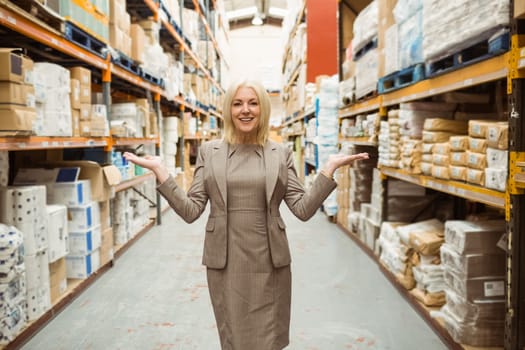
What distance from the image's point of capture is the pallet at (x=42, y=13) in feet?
9.32

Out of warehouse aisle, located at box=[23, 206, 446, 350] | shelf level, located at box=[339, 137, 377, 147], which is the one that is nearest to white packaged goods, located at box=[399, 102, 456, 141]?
shelf level, located at box=[339, 137, 377, 147]

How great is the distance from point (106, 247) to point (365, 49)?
3.70 metres

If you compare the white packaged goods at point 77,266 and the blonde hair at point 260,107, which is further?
the white packaged goods at point 77,266

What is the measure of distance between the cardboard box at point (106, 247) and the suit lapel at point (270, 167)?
2.80 meters

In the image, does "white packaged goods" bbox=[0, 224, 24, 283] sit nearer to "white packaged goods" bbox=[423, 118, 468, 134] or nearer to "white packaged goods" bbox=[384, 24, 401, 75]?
"white packaged goods" bbox=[423, 118, 468, 134]

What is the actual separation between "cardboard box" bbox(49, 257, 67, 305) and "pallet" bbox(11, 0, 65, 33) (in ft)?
5.90

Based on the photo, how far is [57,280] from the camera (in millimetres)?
3346

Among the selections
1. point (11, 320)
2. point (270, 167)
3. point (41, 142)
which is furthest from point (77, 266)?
point (270, 167)

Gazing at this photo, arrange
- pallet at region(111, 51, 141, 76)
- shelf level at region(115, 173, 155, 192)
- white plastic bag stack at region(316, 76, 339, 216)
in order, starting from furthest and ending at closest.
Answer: white plastic bag stack at region(316, 76, 339, 216) < shelf level at region(115, 173, 155, 192) < pallet at region(111, 51, 141, 76)

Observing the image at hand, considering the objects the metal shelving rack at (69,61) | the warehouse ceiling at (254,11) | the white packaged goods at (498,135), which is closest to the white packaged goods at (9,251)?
the metal shelving rack at (69,61)

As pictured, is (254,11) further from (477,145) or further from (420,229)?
(477,145)

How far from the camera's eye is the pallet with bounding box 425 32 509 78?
86.4 inches

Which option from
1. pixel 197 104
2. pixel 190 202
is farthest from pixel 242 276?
pixel 197 104

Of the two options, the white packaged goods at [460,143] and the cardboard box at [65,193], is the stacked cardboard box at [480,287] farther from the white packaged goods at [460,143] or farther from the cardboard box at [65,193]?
the cardboard box at [65,193]
